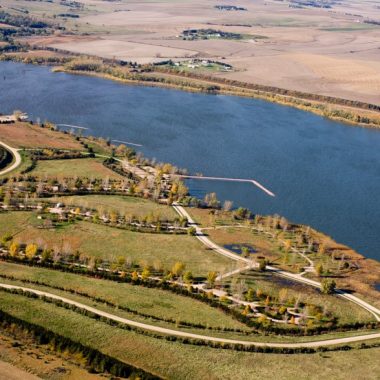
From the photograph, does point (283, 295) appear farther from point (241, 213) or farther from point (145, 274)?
point (241, 213)

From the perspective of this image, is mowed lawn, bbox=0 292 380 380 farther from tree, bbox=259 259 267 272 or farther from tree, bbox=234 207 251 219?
tree, bbox=234 207 251 219

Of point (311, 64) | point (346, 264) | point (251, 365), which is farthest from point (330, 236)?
point (311, 64)

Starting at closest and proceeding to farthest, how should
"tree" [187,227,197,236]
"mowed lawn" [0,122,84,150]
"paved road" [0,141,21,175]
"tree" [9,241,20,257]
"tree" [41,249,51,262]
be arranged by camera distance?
"tree" [41,249,51,262]
"tree" [9,241,20,257]
"tree" [187,227,197,236]
"paved road" [0,141,21,175]
"mowed lawn" [0,122,84,150]

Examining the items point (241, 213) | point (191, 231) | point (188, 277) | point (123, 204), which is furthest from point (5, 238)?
point (241, 213)

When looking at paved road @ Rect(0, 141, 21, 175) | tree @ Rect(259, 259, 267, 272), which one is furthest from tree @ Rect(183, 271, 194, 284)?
paved road @ Rect(0, 141, 21, 175)

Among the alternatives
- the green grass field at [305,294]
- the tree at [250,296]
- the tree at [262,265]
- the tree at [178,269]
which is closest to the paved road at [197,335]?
the green grass field at [305,294]

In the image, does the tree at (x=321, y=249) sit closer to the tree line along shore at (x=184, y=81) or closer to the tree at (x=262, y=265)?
the tree at (x=262, y=265)
